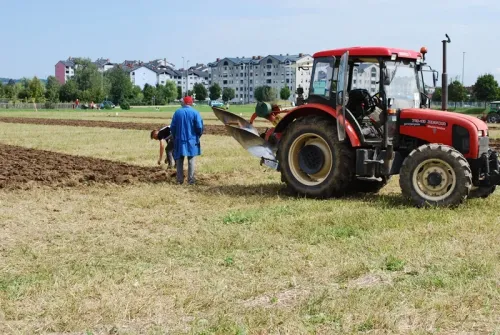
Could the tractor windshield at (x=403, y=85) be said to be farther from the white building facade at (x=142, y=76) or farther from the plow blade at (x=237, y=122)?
the white building facade at (x=142, y=76)

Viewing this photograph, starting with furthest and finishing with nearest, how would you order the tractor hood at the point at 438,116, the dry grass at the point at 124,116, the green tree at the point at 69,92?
1. the green tree at the point at 69,92
2. the dry grass at the point at 124,116
3. the tractor hood at the point at 438,116

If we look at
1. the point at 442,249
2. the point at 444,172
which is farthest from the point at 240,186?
the point at 442,249

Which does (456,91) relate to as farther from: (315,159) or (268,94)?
(315,159)

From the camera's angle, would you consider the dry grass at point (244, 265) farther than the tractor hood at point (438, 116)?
No

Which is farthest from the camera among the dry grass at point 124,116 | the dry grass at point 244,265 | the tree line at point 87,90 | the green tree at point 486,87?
the tree line at point 87,90

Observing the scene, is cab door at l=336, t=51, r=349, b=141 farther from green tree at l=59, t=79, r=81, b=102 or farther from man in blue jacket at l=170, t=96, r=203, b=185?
green tree at l=59, t=79, r=81, b=102

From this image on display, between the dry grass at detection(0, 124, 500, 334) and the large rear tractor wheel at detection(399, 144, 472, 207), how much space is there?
0.25 m

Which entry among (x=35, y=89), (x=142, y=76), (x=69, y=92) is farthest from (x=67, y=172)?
(x=142, y=76)

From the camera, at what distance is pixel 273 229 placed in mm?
8547

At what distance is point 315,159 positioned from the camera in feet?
36.6

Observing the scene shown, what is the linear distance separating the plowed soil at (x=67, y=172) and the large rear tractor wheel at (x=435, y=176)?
5.47 m

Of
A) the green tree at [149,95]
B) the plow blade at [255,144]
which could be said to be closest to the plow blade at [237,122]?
the plow blade at [255,144]

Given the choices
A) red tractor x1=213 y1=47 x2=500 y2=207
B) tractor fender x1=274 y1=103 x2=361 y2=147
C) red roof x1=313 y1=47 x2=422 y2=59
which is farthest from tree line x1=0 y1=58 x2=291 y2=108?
red roof x1=313 y1=47 x2=422 y2=59

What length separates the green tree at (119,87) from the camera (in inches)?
4882
